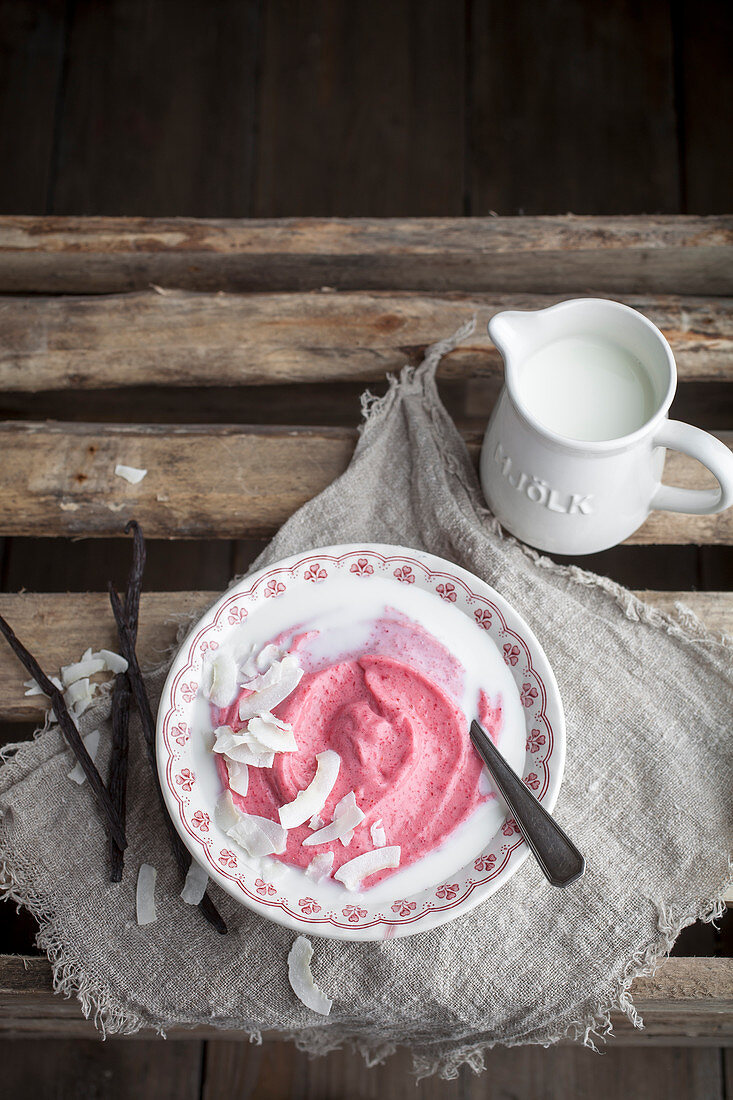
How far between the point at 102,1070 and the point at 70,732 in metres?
0.72

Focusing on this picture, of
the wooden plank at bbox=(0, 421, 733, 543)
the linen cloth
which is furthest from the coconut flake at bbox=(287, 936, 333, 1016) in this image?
the wooden plank at bbox=(0, 421, 733, 543)

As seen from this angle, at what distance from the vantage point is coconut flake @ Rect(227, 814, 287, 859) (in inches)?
29.5

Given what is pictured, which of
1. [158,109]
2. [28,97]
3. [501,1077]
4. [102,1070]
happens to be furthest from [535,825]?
[28,97]

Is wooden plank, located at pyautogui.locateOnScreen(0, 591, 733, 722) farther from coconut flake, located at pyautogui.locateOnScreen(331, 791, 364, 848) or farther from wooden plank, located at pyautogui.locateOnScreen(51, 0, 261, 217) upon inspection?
wooden plank, located at pyautogui.locateOnScreen(51, 0, 261, 217)

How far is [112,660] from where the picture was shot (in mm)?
875

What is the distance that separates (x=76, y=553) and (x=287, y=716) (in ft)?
2.60

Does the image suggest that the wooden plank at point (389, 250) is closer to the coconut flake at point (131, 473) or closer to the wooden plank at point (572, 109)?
the coconut flake at point (131, 473)

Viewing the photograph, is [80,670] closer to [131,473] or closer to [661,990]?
[131,473]

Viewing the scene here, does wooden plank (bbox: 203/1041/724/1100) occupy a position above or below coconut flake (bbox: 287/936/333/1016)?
below

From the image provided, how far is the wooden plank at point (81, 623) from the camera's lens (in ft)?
2.91

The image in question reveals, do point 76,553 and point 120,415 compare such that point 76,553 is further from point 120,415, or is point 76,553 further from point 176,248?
point 176,248

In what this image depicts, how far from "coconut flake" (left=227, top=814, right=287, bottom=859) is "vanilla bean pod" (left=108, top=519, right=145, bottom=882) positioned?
14cm

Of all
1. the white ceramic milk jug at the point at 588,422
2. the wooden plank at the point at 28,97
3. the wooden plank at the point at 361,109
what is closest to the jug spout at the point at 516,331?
the white ceramic milk jug at the point at 588,422

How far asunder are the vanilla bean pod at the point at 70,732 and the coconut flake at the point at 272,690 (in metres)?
0.17
